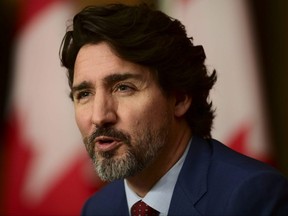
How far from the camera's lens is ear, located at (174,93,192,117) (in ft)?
4.44

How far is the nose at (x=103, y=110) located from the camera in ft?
3.81

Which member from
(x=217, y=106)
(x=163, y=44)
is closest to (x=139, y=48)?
(x=163, y=44)

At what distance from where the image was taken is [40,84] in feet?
6.19

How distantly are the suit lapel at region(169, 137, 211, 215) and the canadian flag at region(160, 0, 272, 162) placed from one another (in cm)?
48

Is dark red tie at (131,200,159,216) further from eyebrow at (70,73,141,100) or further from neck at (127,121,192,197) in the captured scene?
eyebrow at (70,73,141,100)

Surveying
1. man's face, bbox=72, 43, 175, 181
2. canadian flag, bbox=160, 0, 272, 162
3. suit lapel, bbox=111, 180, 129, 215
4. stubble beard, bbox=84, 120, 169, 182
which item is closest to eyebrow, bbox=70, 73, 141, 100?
man's face, bbox=72, 43, 175, 181

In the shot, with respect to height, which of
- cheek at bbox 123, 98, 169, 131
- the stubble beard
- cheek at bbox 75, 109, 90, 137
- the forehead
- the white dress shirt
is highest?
the forehead

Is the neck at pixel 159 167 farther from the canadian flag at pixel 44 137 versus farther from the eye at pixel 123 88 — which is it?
the canadian flag at pixel 44 137

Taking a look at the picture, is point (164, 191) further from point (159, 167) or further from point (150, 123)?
point (150, 123)

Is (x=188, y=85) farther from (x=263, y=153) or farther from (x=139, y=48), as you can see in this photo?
(x=263, y=153)

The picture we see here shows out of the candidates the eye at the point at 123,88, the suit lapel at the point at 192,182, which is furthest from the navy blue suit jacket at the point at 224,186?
the eye at the point at 123,88

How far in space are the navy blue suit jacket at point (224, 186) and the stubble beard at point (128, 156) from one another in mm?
117

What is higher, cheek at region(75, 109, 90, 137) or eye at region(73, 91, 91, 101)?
eye at region(73, 91, 91, 101)

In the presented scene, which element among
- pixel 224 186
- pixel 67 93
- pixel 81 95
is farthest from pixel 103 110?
pixel 67 93
